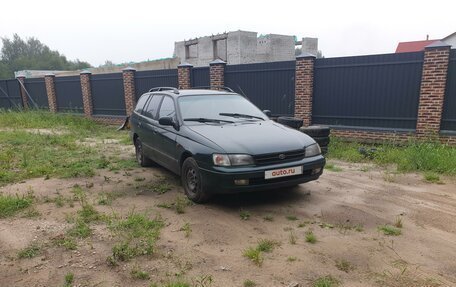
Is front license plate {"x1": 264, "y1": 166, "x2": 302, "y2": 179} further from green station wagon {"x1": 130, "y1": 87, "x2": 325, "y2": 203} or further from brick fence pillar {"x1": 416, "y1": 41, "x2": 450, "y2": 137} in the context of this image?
brick fence pillar {"x1": 416, "y1": 41, "x2": 450, "y2": 137}

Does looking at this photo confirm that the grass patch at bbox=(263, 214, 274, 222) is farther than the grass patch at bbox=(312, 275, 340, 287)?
Yes

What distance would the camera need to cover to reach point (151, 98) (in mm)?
6805

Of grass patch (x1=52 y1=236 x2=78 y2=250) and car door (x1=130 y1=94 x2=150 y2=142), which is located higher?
car door (x1=130 y1=94 x2=150 y2=142)

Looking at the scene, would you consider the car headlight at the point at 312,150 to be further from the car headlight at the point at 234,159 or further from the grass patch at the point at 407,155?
the grass patch at the point at 407,155

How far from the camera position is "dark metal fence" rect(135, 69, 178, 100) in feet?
44.3

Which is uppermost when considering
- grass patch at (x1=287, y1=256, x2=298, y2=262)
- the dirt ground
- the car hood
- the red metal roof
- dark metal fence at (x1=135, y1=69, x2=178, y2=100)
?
the red metal roof

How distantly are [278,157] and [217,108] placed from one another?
166 centimetres

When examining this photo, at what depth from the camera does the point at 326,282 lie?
2.93 meters

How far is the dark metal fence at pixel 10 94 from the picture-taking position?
19.0 meters

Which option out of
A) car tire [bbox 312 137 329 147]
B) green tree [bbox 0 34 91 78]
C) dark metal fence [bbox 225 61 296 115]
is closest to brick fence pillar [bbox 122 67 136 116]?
dark metal fence [bbox 225 61 296 115]

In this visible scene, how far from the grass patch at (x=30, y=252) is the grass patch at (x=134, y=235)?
776 mm

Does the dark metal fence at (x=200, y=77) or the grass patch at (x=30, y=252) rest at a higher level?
the dark metal fence at (x=200, y=77)

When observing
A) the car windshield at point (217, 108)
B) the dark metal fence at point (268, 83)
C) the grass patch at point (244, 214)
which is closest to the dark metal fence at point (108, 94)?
the dark metal fence at point (268, 83)

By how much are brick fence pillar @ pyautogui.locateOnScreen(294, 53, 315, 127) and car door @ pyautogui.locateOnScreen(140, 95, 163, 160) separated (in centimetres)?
475
